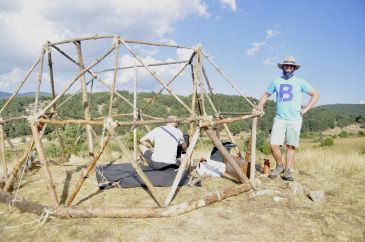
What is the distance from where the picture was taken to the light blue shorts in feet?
21.7

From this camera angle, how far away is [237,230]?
459 cm

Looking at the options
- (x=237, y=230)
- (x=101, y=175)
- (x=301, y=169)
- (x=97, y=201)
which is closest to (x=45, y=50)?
(x=101, y=175)

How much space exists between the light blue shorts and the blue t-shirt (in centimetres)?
11

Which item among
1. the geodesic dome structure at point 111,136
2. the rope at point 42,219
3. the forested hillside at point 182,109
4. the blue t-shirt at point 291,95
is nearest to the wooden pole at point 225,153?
the geodesic dome structure at point 111,136

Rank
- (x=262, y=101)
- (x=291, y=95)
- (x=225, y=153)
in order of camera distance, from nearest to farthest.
→ 1. (x=225, y=153)
2. (x=291, y=95)
3. (x=262, y=101)

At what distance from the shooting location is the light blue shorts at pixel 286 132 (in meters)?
6.60

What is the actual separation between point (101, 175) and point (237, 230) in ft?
10.6

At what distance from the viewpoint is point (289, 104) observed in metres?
6.59

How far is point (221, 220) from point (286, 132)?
277 cm

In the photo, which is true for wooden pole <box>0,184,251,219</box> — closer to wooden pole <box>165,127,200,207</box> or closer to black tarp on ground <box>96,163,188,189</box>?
wooden pole <box>165,127,200,207</box>

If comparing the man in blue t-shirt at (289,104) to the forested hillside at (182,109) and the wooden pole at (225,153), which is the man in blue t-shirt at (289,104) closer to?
the wooden pole at (225,153)

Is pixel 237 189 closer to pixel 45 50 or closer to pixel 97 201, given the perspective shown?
pixel 97 201

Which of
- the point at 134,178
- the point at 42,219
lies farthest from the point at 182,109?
the point at 42,219

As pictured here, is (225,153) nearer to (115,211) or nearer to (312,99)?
(312,99)
